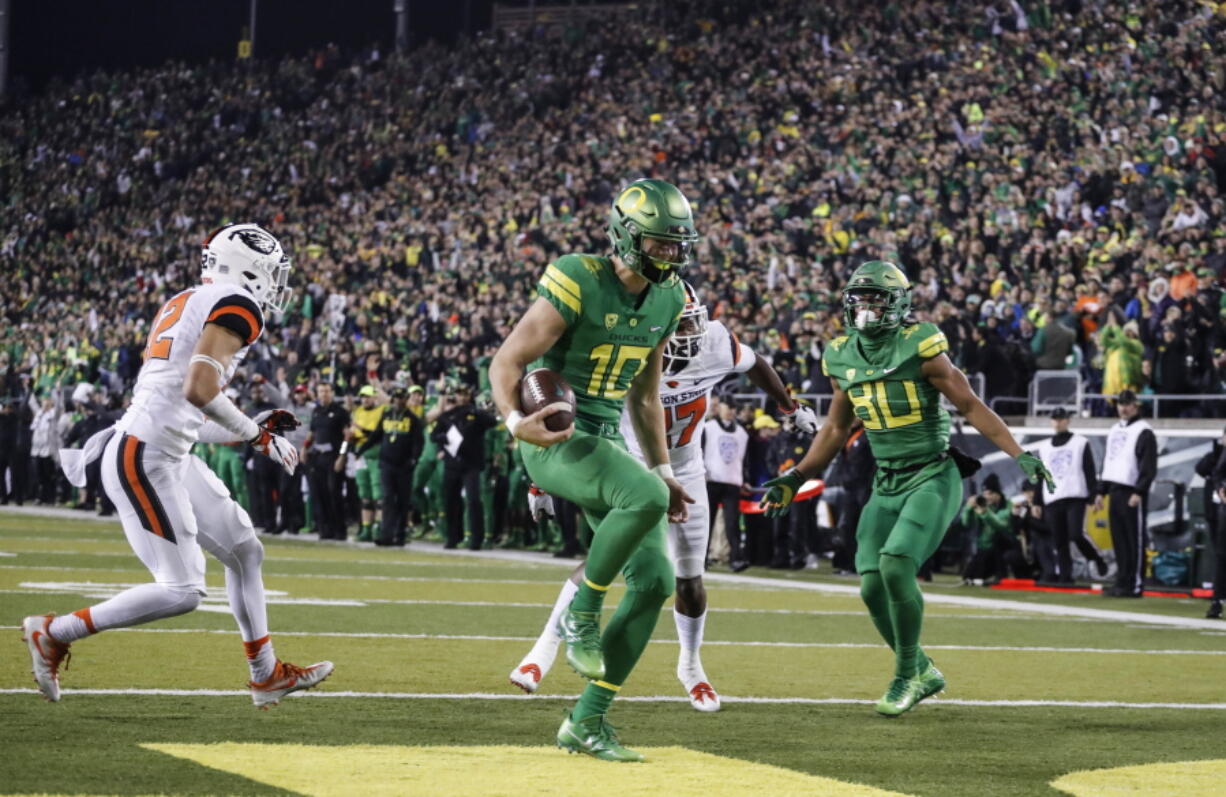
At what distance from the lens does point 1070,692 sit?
27.1ft

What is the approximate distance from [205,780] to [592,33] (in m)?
34.5

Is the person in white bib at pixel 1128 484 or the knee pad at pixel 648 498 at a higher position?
the knee pad at pixel 648 498

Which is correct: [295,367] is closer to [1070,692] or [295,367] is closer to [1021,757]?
[1070,692]

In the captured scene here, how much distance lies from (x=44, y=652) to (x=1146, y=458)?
415 inches

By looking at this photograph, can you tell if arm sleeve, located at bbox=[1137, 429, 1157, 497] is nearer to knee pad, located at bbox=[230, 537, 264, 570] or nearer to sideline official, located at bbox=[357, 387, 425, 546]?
sideline official, located at bbox=[357, 387, 425, 546]

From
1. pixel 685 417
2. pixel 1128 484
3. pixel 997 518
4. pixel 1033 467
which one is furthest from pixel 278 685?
pixel 997 518

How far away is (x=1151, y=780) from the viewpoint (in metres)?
5.65

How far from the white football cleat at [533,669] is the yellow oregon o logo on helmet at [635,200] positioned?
6.30 ft

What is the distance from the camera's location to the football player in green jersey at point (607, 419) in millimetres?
5695

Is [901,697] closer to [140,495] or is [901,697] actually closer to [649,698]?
[649,698]

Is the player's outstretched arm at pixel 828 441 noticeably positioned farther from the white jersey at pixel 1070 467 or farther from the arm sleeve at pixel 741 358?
the white jersey at pixel 1070 467

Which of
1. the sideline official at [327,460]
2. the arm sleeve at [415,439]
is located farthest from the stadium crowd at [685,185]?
the sideline official at [327,460]

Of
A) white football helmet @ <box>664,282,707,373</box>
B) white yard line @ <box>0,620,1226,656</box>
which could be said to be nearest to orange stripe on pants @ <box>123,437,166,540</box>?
white football helmet @ <box>664,282,707,373</box>

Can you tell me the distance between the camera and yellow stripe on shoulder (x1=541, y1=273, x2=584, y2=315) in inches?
234
